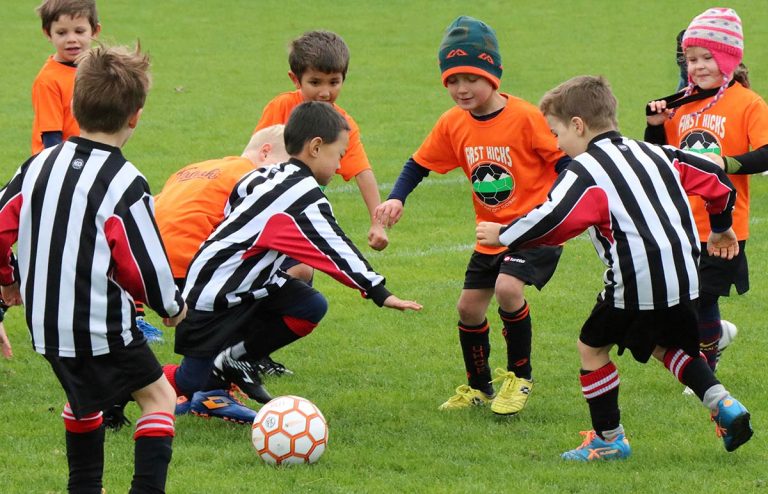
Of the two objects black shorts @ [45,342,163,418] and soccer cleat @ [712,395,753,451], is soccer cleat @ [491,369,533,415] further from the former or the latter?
black shorts @ [45,342,163,418]

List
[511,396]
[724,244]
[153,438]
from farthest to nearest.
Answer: [511,396] < [724,244] < [153,438]

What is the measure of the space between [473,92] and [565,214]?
1.43m

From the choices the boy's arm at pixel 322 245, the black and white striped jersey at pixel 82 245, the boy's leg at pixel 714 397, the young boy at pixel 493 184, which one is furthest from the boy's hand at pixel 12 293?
the boy's leg at pixel 714 397

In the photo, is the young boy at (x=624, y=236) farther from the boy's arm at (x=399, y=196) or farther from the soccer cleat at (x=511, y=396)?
the boy's arm at (x=399, y=196)

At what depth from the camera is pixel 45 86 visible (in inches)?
275

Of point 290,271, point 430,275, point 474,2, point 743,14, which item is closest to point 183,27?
point 474,2

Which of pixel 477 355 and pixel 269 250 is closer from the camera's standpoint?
pixel 269 250

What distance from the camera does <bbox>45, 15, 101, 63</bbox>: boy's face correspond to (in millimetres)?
7098

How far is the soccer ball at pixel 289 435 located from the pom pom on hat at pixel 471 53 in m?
1.96

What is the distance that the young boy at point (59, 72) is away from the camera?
6977 mm

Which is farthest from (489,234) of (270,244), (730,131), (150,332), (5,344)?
(150,332)

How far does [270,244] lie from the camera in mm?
5352

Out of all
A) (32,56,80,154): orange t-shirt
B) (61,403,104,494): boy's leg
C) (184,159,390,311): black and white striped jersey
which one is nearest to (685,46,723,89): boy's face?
(184,159,390,311): black and white striped jersey

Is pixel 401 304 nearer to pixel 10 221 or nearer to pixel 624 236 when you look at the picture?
pixel 624 236
